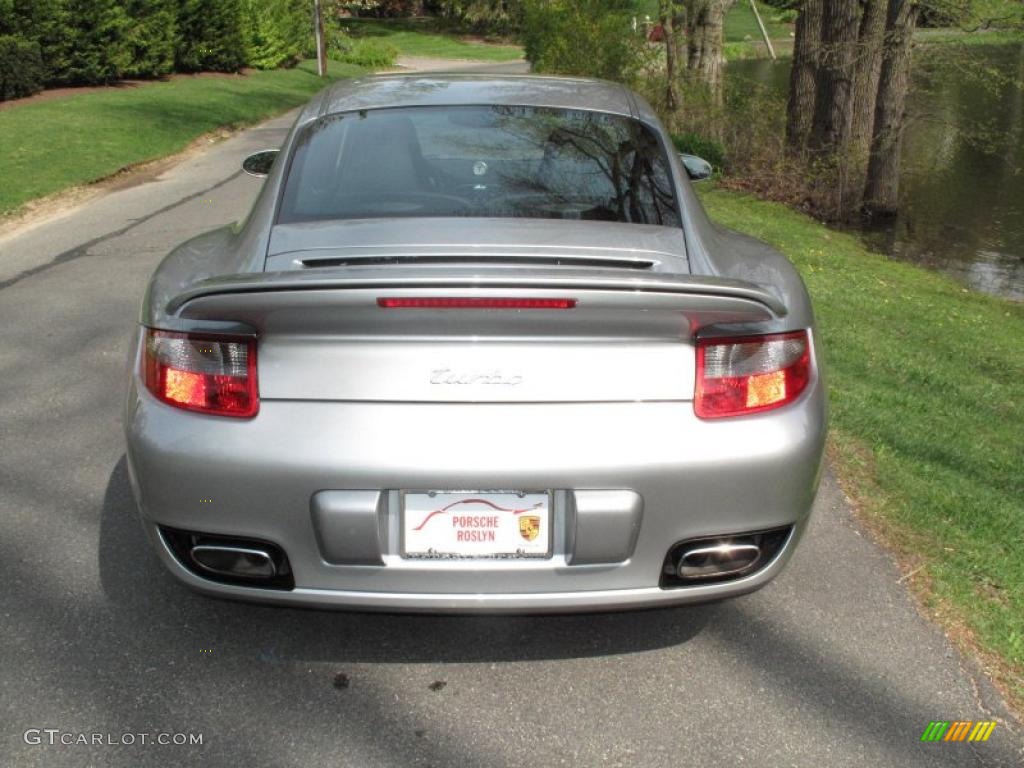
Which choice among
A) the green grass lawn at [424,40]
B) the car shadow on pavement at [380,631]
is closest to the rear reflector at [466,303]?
the car shadow on pavement at [380,631]

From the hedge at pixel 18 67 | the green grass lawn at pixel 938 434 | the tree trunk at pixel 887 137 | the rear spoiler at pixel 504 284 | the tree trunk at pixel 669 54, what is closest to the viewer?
the rear spoiler at pixel 504 284

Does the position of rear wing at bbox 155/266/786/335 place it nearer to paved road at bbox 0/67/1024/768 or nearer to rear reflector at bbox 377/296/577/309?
rear reflector at bbox 377/296/577/309

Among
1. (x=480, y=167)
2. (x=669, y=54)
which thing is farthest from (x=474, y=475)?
(x=669, y=54)

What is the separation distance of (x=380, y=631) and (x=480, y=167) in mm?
1588

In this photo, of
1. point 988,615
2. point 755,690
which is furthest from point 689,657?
point 988,615

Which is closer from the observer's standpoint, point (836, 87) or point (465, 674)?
point (465, 674)

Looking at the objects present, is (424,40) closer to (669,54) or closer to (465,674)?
(669,54)

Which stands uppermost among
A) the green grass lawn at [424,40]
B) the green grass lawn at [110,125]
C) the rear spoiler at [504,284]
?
the rear spoiler at [504,284]

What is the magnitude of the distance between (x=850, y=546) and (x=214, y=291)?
2.57 metres

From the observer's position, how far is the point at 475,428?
2664mm

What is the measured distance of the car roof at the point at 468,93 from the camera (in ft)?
13.4

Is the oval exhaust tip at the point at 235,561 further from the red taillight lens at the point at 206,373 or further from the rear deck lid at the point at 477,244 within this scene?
the rear deck lid at the point at 477,244

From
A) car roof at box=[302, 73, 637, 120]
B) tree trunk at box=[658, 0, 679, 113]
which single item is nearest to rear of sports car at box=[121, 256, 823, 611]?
car roof at box=[302, 73, 637, 120]

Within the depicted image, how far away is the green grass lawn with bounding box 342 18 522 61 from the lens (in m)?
63.5
